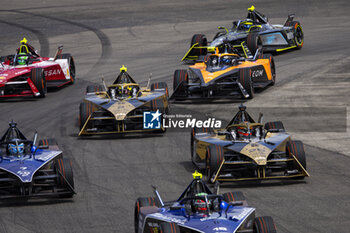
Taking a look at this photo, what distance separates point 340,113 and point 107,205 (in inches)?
450

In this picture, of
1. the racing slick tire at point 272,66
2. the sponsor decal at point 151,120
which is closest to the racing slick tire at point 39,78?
the sponsor decal at point 151,120

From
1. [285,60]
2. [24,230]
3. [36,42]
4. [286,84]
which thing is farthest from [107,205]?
[36,42]

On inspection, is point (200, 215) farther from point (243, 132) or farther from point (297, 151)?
point (243, 132)

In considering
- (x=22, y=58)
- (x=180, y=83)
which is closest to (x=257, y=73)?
(x=180, y=83)

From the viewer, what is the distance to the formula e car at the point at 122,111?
2316cm

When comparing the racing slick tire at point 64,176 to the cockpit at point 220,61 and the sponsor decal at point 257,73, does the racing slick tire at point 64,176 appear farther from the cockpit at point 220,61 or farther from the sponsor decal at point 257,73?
the sponsor decal at point 257,73

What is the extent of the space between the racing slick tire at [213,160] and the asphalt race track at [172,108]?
58cm

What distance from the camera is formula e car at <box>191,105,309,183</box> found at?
17.8m

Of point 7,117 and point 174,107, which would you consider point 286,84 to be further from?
point 7,117

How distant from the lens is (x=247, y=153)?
18016 millimetres

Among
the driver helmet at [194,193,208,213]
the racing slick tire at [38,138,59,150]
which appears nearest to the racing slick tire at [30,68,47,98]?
A: the racing slick tire at [38,138,59,150]

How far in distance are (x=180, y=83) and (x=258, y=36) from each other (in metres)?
7.95

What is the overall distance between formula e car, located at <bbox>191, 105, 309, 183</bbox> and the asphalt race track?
0.38 metres

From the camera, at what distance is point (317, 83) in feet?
101
